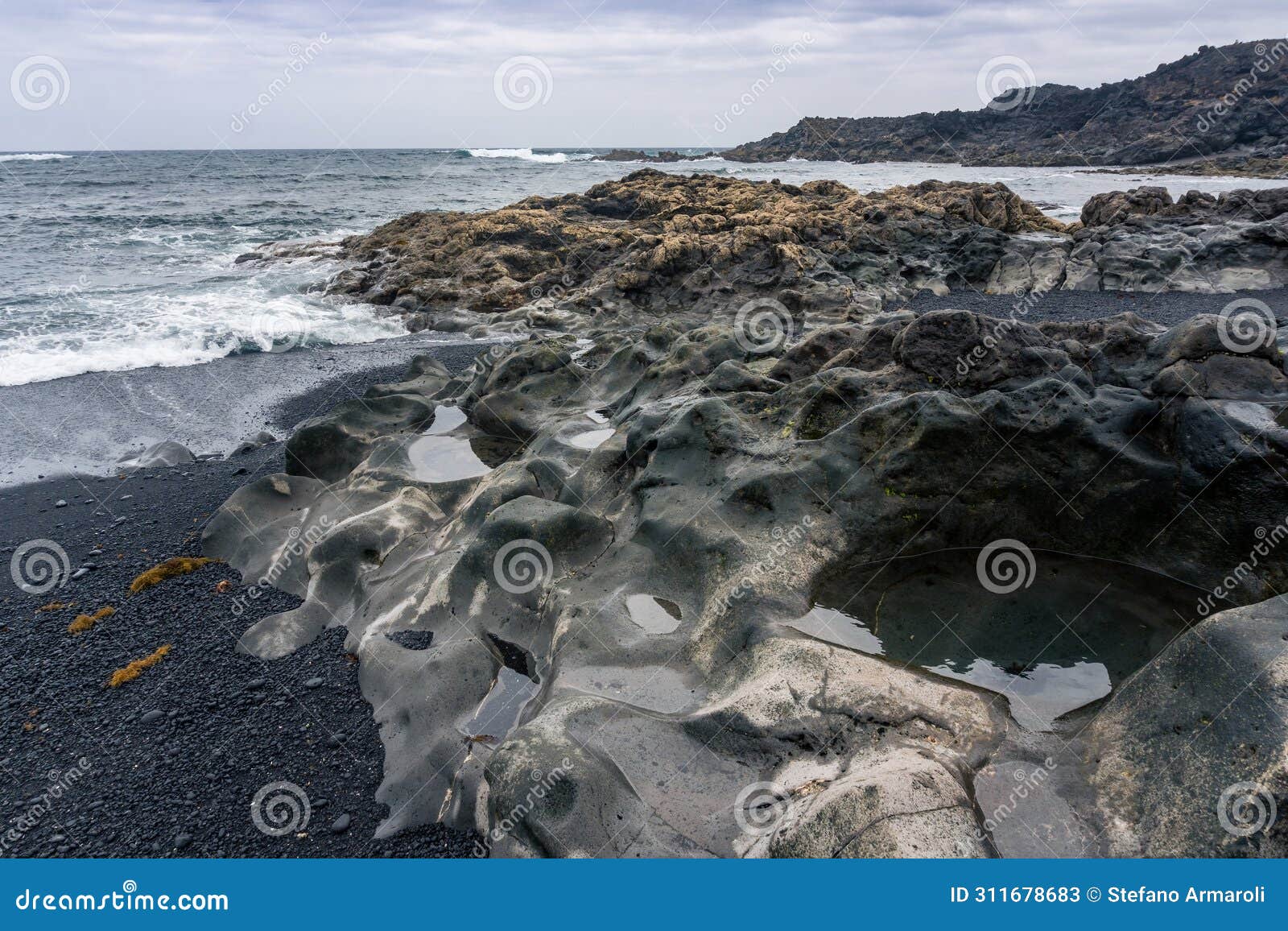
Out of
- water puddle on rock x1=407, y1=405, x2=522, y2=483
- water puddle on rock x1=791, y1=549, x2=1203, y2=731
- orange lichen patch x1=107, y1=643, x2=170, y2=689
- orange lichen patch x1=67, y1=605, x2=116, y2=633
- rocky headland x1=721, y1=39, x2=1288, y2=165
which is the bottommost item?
orange lichen patch x1=67, y1=605, x2=116, y2=633

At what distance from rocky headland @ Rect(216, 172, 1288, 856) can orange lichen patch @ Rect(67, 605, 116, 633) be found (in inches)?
46.9

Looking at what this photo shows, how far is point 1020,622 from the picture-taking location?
16.4ft

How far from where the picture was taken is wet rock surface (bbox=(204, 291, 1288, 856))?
3699mm

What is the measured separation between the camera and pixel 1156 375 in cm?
599

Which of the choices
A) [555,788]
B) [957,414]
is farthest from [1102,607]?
[555,788]

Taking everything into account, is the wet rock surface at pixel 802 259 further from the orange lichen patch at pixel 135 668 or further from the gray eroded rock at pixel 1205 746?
the gray eroded rock at pixel 1205 746

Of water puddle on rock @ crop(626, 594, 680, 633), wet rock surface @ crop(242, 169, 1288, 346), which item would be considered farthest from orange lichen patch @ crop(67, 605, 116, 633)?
wet rock surface @ crop(242, 169, 1288, 346)

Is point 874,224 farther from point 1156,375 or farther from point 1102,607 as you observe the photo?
point 1102,607

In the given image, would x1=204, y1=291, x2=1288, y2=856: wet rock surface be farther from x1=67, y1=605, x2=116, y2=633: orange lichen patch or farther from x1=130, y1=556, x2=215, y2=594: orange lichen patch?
x1=67, y1=605, x2=116, y2=633: orange lichen patch

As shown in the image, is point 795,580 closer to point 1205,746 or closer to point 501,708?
point 501,708

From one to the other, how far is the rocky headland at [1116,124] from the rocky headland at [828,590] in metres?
68.4

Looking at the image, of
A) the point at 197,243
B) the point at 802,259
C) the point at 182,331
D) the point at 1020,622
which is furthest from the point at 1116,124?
the point at 1020,622

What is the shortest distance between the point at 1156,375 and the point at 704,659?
439cm

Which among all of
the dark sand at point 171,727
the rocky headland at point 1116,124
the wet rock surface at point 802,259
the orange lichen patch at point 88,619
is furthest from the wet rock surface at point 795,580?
the rocky headland at point 1116,124
